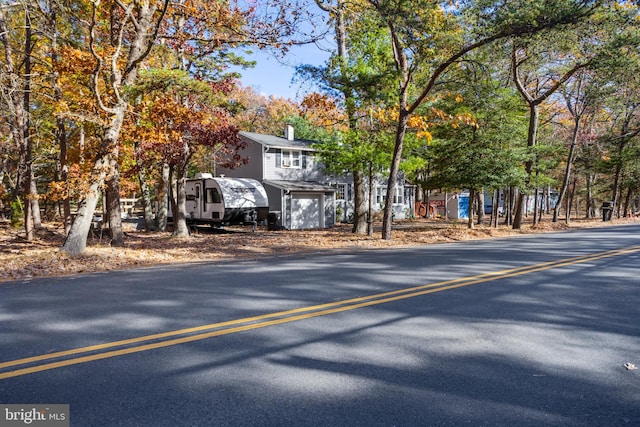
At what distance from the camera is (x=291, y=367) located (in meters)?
3.56

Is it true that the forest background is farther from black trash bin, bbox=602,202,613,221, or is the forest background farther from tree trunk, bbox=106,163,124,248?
black trash bin, bbox=602,202,613,221

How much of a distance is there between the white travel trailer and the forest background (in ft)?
6.24

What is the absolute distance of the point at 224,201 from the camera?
21.2m

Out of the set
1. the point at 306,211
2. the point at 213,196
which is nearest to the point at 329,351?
the point at 213,196

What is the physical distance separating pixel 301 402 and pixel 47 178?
115 feet

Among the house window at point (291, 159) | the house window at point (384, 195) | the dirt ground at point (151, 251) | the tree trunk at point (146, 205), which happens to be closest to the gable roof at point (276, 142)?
the house window at point (291, 159)

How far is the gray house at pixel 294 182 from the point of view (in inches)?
1014

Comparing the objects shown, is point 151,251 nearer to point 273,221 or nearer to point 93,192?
point 93,192

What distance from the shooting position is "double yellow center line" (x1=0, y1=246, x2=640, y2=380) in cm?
369

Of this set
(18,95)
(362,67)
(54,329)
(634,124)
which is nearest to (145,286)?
(54,329)

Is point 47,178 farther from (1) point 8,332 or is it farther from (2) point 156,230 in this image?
(1) point 8,332

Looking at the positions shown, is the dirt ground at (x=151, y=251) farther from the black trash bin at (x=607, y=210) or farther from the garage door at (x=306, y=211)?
the black trash bin at (x=607, y=210)

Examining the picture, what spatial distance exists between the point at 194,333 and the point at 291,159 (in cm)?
2458

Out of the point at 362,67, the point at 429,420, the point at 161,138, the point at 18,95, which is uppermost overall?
the point at 362,67
